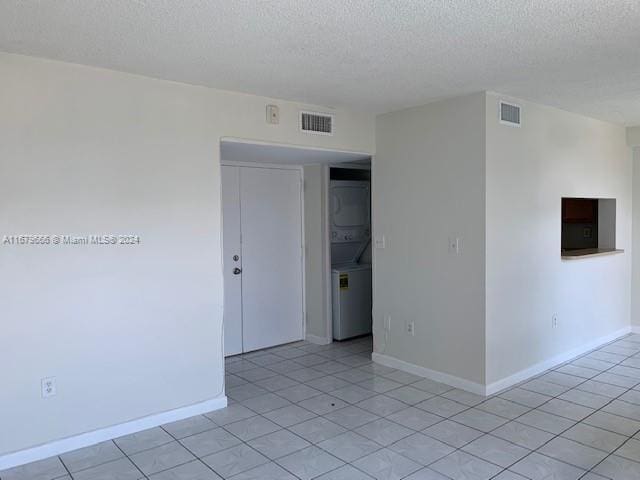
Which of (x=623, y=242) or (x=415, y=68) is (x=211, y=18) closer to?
(x=415, y=68)

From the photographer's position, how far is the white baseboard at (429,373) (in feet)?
12.9

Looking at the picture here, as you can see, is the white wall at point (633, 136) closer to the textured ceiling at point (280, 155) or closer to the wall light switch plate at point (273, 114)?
the textured ceiling at point (280, 155)

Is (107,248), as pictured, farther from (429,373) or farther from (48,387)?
(429,373)

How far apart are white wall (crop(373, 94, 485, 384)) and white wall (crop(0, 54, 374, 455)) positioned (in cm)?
138

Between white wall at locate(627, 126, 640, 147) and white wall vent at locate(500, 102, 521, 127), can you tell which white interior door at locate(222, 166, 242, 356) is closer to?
white wall vent at locate(500, 102, 521, 127)

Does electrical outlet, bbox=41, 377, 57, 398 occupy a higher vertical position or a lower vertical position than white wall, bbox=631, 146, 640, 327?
lower

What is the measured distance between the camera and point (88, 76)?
3072 millimetres

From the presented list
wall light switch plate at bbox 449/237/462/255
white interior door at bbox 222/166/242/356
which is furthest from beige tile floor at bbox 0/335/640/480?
wall light switch plate at bbox 449/237/462/255

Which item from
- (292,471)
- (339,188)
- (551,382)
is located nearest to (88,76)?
(292,471)

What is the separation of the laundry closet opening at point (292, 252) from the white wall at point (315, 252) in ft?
0.04

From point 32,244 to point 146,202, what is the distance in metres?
0.72

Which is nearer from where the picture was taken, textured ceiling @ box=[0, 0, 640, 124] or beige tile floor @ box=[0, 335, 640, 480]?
textured ceiling @ box=[0, 0, 640, 124]

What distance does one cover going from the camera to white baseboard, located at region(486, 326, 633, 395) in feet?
13.0

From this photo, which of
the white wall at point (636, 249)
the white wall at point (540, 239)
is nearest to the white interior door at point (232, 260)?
the white wall at point (540, 239)
